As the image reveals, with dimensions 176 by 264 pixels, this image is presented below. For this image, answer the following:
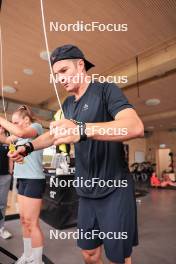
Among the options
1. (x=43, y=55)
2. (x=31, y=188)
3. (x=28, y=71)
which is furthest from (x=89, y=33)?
(x=31, y=188)

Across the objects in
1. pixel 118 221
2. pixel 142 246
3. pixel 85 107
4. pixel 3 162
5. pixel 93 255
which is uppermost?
pixel 85 107

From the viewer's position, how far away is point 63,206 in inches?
140

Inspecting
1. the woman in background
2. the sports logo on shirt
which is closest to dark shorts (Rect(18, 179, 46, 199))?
the woman in background

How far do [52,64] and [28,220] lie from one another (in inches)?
57.2

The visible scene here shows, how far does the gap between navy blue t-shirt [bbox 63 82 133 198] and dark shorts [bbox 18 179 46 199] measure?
2.79ft

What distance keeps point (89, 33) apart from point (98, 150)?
3136 mm

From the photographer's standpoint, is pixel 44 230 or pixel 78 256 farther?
pixel 44 230

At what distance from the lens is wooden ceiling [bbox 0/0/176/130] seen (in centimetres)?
306

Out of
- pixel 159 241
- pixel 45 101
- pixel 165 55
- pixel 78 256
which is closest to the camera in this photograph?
pixel 78 256

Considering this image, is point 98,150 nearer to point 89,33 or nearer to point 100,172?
point 100,172

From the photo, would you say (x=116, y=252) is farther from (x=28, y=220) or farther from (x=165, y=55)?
(x=165, y=55)

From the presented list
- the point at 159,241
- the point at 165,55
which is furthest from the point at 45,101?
the point at 159,241

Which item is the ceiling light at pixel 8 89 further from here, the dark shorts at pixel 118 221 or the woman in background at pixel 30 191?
the dark shorts at pixel 118 221

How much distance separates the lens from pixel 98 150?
1115mm
